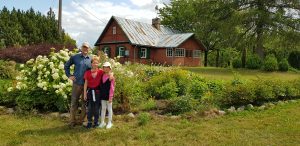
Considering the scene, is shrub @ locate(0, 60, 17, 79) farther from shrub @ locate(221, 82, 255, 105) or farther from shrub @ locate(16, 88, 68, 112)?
shrub @ locate(221, 82, 255, 105)

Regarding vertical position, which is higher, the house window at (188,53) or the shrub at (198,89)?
the house window at (188,53)

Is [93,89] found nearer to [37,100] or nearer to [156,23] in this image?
[37,100]

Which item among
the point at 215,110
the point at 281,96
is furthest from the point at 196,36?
the point at 215,110

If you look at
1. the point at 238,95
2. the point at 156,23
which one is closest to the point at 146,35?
the point at 156,23

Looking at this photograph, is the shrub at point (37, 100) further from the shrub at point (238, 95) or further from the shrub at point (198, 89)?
the shrub at point (238, 95)

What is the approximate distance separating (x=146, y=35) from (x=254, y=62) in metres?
13.1

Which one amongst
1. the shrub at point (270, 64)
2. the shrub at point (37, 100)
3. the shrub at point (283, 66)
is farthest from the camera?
the shrub at point (283, 66)

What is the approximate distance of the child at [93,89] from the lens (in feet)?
27.3

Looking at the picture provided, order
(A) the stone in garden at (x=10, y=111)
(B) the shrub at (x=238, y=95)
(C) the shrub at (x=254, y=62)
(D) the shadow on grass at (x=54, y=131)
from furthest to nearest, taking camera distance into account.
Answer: (C) the shrub at (x=254, y=62), (B) the shrub at (x=238, y=95), (A) the stone in garden at (x=10, y=111), (D) the shadow on grass at (x=54, y=131)

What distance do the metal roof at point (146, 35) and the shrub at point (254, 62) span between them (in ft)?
28.9

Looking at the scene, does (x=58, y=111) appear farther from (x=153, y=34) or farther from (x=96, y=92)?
(x=153, y=34)

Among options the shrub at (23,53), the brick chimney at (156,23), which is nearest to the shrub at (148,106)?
the shrub at (23,53)

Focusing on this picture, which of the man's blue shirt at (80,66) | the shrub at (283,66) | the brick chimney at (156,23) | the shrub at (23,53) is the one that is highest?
the brick chimney at (156,23)

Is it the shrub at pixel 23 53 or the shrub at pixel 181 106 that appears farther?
the shrub at pixel 23 53
